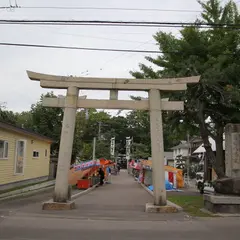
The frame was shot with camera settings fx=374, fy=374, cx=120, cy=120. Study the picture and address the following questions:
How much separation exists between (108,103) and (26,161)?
13.3 meters

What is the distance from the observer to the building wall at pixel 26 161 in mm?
21314

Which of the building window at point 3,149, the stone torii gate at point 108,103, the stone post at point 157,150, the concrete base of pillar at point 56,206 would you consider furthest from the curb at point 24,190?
the stone post at point 157,150

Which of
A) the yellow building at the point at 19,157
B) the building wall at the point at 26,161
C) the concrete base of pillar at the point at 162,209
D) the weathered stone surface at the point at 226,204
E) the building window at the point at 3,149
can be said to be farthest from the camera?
the building wall at the point at 26,161

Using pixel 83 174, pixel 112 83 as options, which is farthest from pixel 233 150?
pixel 83 174

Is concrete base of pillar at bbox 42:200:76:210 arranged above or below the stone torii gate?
below

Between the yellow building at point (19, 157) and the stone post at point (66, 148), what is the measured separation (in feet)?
22.0

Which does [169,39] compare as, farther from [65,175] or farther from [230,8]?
[65,175]

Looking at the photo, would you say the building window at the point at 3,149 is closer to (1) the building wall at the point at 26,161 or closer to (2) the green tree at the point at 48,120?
(1) the building wall at the point at 26,161

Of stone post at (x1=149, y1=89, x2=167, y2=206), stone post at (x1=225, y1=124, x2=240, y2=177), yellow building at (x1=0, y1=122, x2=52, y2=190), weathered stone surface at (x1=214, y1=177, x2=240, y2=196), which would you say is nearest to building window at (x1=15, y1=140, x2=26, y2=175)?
yellow building at (x1=0, y1=122, x2=52, y2=190)

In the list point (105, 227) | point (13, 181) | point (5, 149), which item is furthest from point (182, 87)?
point (13, 181)

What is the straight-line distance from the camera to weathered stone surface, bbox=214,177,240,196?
13477mm

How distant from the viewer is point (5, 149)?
21391 millimetres

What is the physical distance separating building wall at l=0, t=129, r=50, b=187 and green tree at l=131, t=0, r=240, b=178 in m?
8.90

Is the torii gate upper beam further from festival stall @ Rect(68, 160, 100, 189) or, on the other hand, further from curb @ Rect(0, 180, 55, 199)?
festival stall @ Rect(68, 160, 100, 189)
